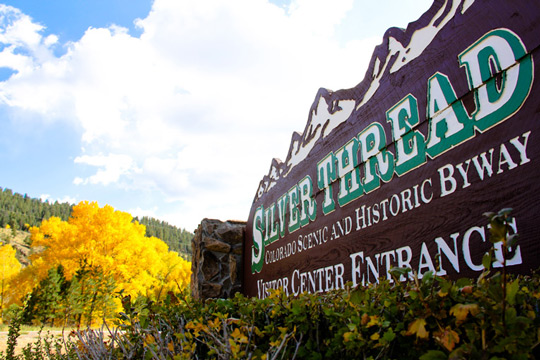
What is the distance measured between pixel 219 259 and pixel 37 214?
133m

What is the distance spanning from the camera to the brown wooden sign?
1812mm

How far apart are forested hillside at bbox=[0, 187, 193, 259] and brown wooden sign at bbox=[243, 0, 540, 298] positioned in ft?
353

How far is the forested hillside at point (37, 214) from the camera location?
360 ft

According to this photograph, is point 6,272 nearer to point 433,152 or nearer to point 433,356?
point 433,152

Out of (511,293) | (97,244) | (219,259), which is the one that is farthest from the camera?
(97,244)

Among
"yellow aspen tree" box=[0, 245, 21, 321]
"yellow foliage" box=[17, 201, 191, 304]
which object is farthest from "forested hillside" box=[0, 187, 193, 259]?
"yellow foliage" box=[17, 201, 191, 304]

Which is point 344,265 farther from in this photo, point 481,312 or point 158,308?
point 481,312

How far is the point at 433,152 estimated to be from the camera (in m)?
2.33

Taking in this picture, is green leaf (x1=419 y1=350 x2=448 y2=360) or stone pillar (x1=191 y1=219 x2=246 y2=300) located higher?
stone pillar (x1=191 y1=219 x2=246 y2=300)

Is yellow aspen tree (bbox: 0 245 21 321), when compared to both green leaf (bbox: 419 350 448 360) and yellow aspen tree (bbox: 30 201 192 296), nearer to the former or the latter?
yellow aspen tree (bbox: 30 201 192 296)

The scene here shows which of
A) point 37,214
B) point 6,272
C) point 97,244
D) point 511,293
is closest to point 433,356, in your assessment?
point 511,293

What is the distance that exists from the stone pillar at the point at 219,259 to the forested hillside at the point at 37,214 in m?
104

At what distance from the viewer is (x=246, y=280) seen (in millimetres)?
5969

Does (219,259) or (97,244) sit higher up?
(97,244)
